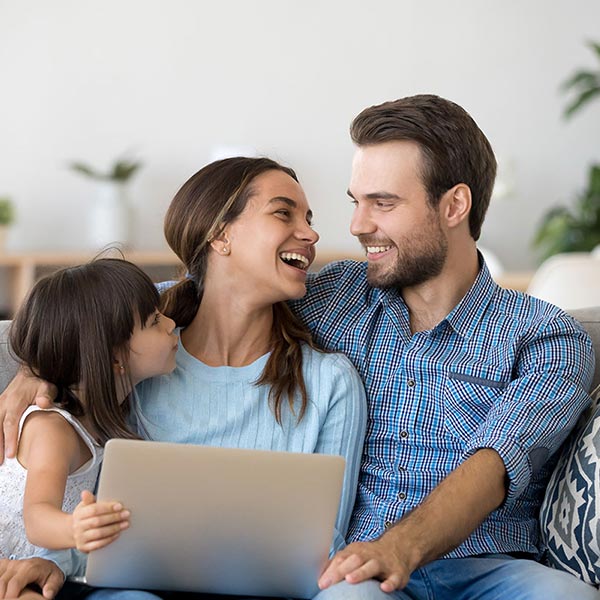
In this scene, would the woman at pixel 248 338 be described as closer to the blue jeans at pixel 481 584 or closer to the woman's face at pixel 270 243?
the woman's face at pixel 270 243

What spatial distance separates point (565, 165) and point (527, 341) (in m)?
4.21

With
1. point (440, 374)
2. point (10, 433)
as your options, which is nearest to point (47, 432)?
point (10, 433)

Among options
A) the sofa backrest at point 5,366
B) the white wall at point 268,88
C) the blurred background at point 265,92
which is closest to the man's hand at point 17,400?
the sofa backrest at point 5,366

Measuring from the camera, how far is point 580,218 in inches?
214

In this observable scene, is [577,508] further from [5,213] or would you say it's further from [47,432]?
[5,213]

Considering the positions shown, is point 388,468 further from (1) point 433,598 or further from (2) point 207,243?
(2) point 207,243

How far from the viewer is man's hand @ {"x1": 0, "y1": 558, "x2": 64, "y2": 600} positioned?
5.11 feet

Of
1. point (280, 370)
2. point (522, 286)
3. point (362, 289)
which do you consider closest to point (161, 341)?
point (280, 370)

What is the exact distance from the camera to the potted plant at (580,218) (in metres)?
5.30

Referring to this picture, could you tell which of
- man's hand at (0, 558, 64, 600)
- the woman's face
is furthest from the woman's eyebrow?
man's hand at (0, 558, 64, 600)

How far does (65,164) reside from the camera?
205 inches

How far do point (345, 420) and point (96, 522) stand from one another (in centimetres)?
60

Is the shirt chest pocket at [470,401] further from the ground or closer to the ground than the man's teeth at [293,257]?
closer to the ground

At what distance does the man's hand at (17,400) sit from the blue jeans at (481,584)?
574 mm
